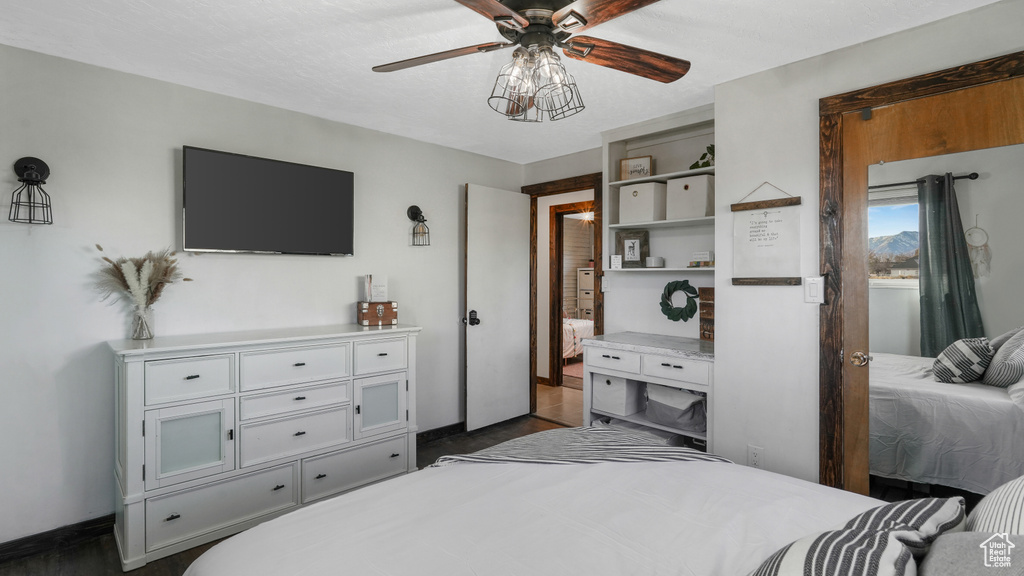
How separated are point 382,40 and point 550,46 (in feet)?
3.55

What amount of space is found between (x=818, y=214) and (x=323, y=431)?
118 inches

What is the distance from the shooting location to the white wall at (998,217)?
1.95m

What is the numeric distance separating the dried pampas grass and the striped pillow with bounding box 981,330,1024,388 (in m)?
3.95

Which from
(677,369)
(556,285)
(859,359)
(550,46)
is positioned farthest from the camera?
(556,285)

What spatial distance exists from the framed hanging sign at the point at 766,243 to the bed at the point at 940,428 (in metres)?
0.59

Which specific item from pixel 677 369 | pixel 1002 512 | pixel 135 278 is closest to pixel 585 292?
pixel 677 369

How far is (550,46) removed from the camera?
160 centimetres

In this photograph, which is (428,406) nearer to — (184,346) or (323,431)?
(323,431)

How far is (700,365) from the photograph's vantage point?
2.90 meters

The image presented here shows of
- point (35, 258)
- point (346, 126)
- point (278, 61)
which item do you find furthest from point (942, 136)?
point (35, 258)

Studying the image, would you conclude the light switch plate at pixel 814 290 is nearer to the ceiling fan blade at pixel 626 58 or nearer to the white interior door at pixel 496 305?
the ceiling fan blade at pixel 626 58

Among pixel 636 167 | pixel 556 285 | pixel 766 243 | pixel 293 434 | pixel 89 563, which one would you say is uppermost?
pixel 636 167

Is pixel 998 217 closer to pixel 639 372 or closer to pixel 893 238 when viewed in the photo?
pixel 893 238

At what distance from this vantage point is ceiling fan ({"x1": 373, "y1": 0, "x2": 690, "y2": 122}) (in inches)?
56.9
